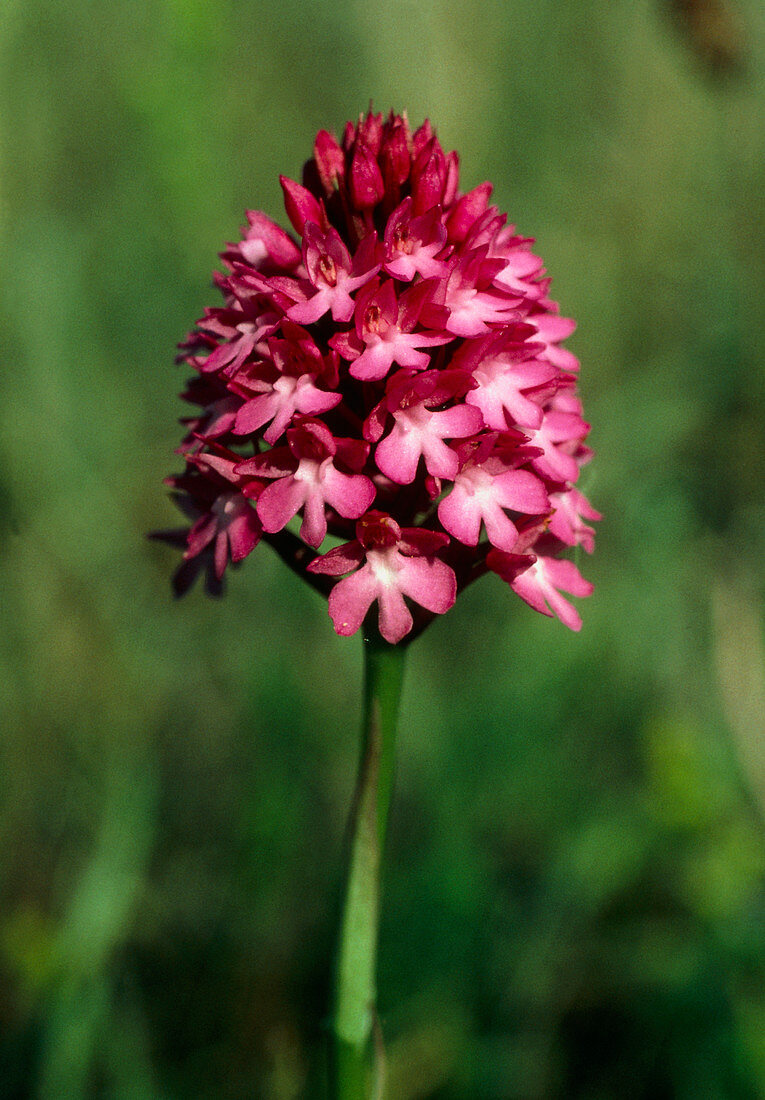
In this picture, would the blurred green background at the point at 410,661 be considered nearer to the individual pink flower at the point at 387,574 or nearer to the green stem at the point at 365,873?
the green stem at the point at 365,873

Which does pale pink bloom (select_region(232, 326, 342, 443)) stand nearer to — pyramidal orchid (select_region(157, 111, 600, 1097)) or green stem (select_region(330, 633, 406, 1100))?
pyramidal orchid (select_region(157, 111, 600, 1097))

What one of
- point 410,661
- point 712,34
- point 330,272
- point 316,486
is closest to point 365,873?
point 316,486

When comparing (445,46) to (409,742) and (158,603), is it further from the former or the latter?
(409,742)

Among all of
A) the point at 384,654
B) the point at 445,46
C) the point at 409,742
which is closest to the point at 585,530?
the point at 384,654

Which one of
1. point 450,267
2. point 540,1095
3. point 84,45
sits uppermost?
point 84,45

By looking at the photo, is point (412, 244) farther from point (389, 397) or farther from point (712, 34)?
point (712, 34)

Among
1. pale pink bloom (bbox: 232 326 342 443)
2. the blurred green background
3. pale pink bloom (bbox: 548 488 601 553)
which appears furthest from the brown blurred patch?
pale pink bloom (bbox: 232 326 342 443)
